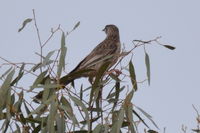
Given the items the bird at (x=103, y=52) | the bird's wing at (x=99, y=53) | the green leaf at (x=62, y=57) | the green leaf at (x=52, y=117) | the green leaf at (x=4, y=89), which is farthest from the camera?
the bird's wing at (x=99, y=53)

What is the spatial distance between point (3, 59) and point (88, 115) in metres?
0.62

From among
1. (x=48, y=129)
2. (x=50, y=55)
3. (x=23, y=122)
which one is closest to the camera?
(x=48, y=129)

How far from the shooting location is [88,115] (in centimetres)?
329

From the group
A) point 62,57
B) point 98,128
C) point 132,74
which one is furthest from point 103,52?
point 98,128

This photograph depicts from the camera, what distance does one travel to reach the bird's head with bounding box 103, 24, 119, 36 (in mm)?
6311

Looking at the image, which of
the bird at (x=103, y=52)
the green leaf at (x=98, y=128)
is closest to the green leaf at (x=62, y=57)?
the green leaf at (x=98, y=128)

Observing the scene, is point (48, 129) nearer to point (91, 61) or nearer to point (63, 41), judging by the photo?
point (63, 41)

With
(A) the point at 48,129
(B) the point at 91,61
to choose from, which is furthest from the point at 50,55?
(B) the point at 91,61

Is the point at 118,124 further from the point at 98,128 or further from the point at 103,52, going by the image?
the point at 103,52

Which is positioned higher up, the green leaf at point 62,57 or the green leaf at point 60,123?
the green leaf at point 62,57

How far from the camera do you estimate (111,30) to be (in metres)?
6.38

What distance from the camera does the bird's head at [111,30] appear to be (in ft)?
20.7

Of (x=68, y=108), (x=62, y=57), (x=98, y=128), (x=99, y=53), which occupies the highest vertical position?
(x=99, y=53)

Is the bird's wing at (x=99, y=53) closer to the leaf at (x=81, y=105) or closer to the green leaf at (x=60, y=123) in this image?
the leaf at (x=81, y=105)
